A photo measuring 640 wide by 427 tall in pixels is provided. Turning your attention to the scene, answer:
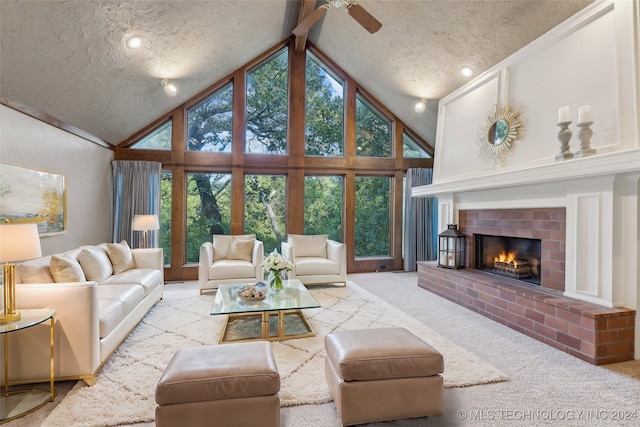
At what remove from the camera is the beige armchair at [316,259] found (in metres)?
4.99

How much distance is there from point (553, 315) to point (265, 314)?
8.70 feet

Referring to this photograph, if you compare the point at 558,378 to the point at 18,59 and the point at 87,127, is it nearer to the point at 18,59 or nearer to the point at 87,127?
the point at 18,59

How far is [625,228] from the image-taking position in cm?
275

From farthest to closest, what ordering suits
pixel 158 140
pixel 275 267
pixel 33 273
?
1. pixel 158 140
2. pixel 275 267
3. pixel 33 273

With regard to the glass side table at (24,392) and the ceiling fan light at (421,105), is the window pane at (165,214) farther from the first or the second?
the ceiling fan light at (421,105)

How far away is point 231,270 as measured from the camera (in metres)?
4.66

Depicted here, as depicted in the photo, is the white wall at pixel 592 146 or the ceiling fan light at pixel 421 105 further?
the ceiling fan light at pixel 421 105

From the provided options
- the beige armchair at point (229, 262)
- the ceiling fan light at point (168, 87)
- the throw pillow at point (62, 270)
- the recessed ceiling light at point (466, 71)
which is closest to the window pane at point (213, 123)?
the ceiling fan light at point (168, 87)

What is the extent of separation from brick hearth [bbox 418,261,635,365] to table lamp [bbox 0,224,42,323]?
4.13 m

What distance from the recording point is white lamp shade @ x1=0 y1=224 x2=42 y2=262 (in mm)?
2041

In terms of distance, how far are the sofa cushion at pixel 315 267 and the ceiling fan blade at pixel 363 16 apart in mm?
3217

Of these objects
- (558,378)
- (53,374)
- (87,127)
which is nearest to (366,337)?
(558,378)

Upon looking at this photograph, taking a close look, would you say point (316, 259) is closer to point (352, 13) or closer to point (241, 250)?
point (241, 250)

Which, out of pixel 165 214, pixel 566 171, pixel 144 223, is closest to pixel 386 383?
pixel 566 171
